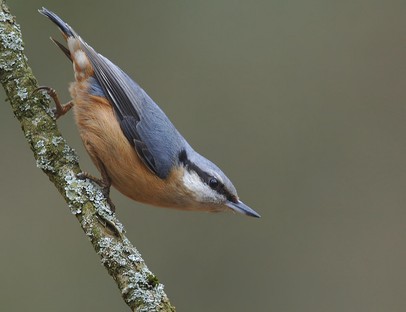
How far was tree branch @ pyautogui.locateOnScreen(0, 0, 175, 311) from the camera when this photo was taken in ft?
9.34

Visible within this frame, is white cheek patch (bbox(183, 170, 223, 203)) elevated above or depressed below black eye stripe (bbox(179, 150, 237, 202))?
below

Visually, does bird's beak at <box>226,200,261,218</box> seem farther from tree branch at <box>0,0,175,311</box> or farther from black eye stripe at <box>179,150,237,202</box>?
tree branch at <box>0,0,175,311</box>

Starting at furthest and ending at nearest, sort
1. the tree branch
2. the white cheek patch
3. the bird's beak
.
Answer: the bird's beak, the white cheek patch, the tree branch

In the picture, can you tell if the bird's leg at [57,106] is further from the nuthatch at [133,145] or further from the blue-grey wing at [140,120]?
the blue-grey wing at [140,120]

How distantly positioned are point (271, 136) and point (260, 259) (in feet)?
3.52

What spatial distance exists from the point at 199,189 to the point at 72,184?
3.06ft

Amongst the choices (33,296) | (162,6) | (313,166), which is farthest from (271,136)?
(33,296)

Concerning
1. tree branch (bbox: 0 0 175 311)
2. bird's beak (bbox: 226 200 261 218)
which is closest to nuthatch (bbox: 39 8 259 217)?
bird's beak (bbox: 226 200 261 218)

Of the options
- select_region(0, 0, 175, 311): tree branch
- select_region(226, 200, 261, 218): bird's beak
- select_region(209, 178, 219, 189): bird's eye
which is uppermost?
select_region(209, 178, 219, 189): bird's eye

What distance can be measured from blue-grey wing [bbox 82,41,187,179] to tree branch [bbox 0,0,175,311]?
1.88ft

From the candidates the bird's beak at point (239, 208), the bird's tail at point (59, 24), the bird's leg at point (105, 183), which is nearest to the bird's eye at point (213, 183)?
the bird's beak at point (239, 208)

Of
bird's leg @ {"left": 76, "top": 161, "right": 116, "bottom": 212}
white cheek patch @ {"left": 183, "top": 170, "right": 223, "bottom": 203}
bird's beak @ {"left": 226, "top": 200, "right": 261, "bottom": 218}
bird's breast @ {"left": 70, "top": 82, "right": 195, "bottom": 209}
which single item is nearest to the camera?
bird's leg @ {"left": 76, "top": 161, "right": 116, "bottom": 212}

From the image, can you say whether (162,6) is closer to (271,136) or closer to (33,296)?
(271,136)

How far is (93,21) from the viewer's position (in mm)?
6195
